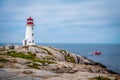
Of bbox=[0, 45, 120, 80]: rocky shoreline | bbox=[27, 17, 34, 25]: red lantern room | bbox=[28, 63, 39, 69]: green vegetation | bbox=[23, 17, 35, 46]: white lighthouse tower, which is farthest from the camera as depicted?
bbox=[27, 17, 34, 25]: red lantern room

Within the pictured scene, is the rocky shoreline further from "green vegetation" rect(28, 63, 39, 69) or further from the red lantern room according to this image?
the red lantern room

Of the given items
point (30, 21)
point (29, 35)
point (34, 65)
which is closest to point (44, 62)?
point (34, 65)

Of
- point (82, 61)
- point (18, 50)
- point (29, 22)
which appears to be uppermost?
point (29, 22)

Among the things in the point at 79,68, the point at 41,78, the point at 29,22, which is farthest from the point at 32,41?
the point at 41,78

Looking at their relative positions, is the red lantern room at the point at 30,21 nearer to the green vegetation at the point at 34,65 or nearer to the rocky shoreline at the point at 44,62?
the rocky shoreline at the point at 44,62

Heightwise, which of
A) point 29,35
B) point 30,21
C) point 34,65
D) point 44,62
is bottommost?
point 34,65

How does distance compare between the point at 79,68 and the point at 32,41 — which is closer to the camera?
the point at 79,68

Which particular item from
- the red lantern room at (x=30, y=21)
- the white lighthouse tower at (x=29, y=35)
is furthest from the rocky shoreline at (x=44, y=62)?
the red lantern room at (x=30, y=21)

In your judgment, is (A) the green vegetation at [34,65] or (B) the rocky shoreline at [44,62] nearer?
(B) the rocky shoreline at [44,62]

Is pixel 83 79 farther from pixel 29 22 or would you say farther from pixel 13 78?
pixel 29 22

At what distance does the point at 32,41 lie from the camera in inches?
2648

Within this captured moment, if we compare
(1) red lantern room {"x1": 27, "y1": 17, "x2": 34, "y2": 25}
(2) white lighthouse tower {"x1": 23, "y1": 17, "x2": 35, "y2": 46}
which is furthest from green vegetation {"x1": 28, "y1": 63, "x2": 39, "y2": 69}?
(1) red lantern room {"x1": 27, "y1": 17, "x2": 34, "y2": 25}

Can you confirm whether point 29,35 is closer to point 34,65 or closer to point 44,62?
point 44,62

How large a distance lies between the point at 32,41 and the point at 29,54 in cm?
1411
